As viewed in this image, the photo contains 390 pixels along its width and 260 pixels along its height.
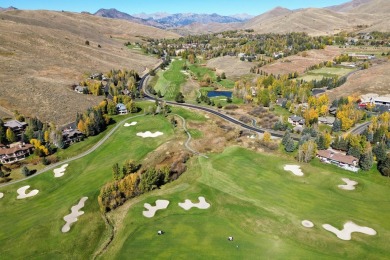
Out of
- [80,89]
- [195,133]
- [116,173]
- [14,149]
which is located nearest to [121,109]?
[80,89]

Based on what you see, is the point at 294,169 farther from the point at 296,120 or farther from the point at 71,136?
the point at 71,136

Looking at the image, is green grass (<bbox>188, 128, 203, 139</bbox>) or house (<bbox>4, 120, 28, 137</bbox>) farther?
house (<bbox>4, 120, 28, 137</bbox>)

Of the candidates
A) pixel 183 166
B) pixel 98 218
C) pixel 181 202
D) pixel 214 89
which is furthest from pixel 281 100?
pixel 98 218

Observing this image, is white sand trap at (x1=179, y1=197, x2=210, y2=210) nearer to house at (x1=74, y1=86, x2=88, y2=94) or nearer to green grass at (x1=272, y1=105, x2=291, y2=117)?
green grass at (x1=272, y1=105, x2=291, y2=117)

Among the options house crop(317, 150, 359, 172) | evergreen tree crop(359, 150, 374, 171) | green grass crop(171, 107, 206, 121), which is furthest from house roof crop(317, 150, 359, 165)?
green grass crop(171, 107, 206, 121)

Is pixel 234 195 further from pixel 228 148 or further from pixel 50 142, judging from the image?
→ pixel 50 142

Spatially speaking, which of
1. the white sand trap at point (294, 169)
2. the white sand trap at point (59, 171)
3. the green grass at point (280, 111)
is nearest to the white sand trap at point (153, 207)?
the white sand trap at point (59, 171)
